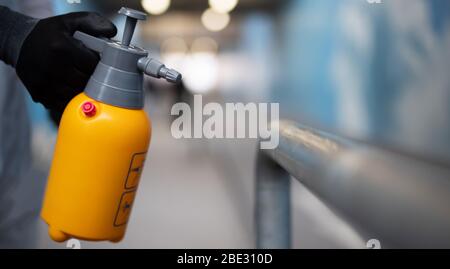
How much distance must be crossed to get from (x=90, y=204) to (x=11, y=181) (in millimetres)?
379

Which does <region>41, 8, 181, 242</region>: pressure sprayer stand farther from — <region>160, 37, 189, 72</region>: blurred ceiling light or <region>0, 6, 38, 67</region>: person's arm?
<region>160, 37, 189, 72</region>: blurred ceiling light

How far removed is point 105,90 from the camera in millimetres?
525

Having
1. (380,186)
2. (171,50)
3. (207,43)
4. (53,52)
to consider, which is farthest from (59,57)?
(207,43)

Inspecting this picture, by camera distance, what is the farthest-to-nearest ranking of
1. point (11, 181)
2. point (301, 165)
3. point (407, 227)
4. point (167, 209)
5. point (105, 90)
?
point (167, 209)
point (11, 181)
point (105, 90)
point (301, 165)
point (407, 227)

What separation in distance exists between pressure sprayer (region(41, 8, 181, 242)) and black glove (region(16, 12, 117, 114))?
14 millimetres

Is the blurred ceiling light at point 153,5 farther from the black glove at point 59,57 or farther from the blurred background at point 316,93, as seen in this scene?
the black glove at point 59,57

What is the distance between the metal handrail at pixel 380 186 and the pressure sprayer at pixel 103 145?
178mm

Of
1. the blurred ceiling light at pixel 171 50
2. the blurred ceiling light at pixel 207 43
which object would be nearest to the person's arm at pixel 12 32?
the blurred ceiling light at pixel 171 50

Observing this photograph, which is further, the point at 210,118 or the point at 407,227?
the point at 210,118

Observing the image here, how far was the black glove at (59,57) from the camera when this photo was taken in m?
0.57

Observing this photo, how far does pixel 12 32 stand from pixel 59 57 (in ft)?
0.33

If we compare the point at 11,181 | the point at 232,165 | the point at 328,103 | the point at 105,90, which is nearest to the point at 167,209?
the point at 11,181

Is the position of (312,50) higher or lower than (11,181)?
higher
